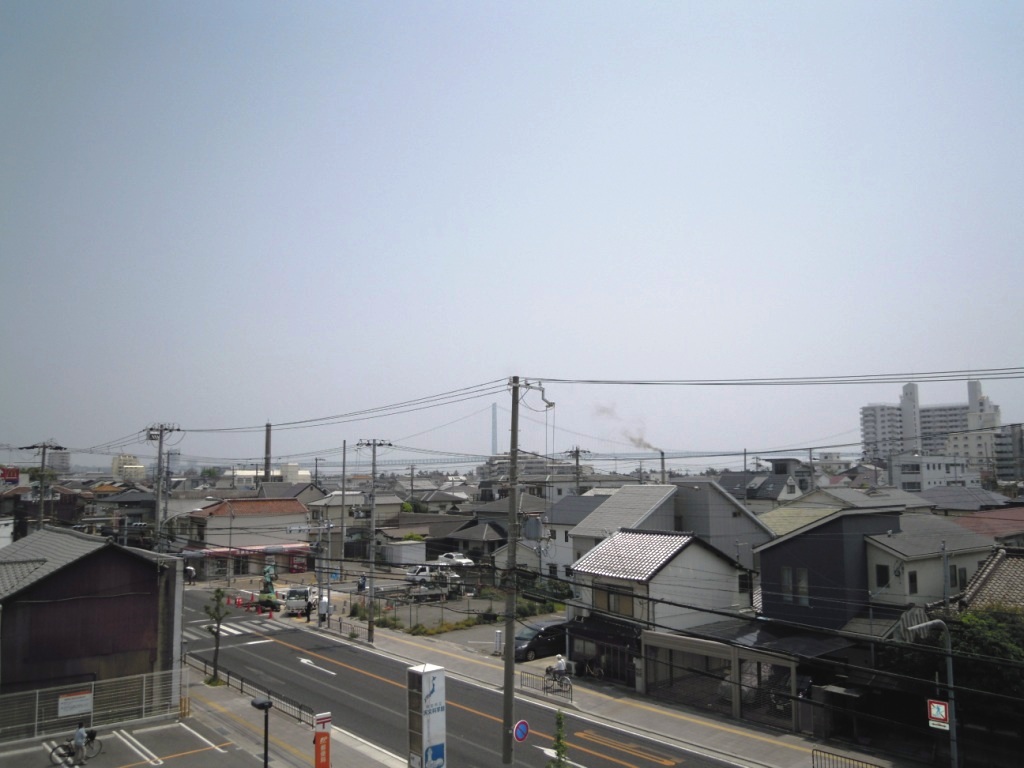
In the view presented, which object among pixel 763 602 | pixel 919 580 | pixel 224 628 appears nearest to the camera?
pixel 919 580

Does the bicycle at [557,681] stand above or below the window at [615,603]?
below

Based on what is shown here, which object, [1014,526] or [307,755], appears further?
[1014,526]

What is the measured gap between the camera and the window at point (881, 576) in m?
26.9

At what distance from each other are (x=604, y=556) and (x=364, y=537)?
42231mm

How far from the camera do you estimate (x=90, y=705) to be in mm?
22438

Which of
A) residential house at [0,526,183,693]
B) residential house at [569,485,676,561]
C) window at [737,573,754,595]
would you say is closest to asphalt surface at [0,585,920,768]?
residential house at [0,526,183,693]

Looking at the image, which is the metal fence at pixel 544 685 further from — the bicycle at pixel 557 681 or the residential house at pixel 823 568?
the residential house at pixel 823 568

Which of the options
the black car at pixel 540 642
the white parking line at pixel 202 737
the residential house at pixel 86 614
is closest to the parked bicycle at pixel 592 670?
the black car at pixel 540 642

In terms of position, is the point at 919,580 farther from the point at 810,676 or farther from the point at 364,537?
the point at 364,537

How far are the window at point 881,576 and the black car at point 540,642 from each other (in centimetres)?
1340

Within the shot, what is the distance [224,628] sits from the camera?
4034 cm

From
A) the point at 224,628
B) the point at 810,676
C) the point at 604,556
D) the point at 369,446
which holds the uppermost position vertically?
the point at 369,446

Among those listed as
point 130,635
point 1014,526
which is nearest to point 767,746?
point 130,635

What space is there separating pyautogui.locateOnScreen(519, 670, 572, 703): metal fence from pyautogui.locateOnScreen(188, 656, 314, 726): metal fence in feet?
28.9
